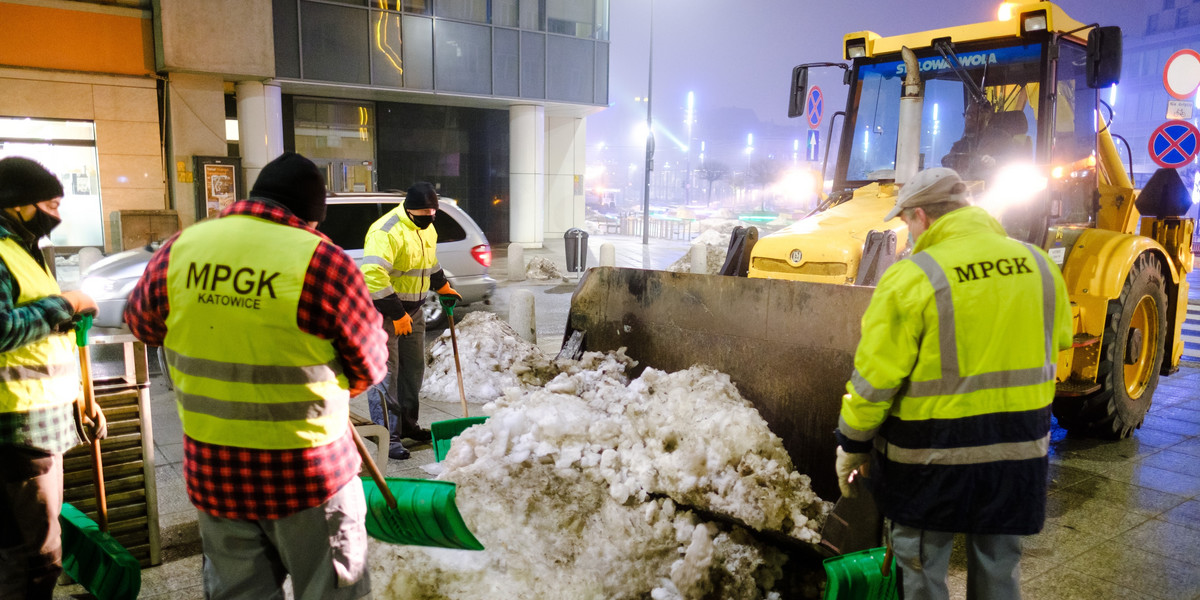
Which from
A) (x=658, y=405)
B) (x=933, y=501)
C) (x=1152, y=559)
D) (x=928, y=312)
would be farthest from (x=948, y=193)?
A: (x=1152, y=559)

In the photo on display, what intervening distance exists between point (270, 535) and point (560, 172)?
921 inches

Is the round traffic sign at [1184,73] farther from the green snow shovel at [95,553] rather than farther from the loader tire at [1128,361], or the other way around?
the green snow shovel at [95,553]

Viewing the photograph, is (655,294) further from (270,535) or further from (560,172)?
(560,172)

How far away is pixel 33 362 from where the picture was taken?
289cm

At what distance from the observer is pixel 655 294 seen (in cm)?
576

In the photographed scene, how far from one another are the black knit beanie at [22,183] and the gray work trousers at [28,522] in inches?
36.6

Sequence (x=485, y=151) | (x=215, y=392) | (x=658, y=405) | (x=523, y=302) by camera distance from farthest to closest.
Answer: (x=485, y=151) → (x=523, y=302) → (x=658, y=405) → (x=215, y=392)

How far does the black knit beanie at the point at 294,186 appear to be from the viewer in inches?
94.4

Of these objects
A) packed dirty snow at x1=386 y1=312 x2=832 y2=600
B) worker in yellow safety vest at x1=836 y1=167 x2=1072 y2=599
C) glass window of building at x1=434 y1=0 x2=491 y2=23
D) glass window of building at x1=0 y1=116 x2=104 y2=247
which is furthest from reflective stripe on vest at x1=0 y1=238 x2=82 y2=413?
glass window of building at x1=434 y1=0 x2=491 y2=23

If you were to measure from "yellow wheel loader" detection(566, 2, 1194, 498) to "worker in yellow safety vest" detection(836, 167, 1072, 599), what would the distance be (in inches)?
70.1

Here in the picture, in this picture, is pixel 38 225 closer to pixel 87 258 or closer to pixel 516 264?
pixel 87 258

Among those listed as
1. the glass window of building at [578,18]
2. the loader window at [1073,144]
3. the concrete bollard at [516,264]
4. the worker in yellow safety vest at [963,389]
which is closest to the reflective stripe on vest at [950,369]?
the worker in yellow safety vest at [963,389]

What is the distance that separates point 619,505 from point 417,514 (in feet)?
4.17

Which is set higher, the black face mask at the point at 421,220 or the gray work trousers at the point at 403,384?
the black face mask at the point at 421,220
